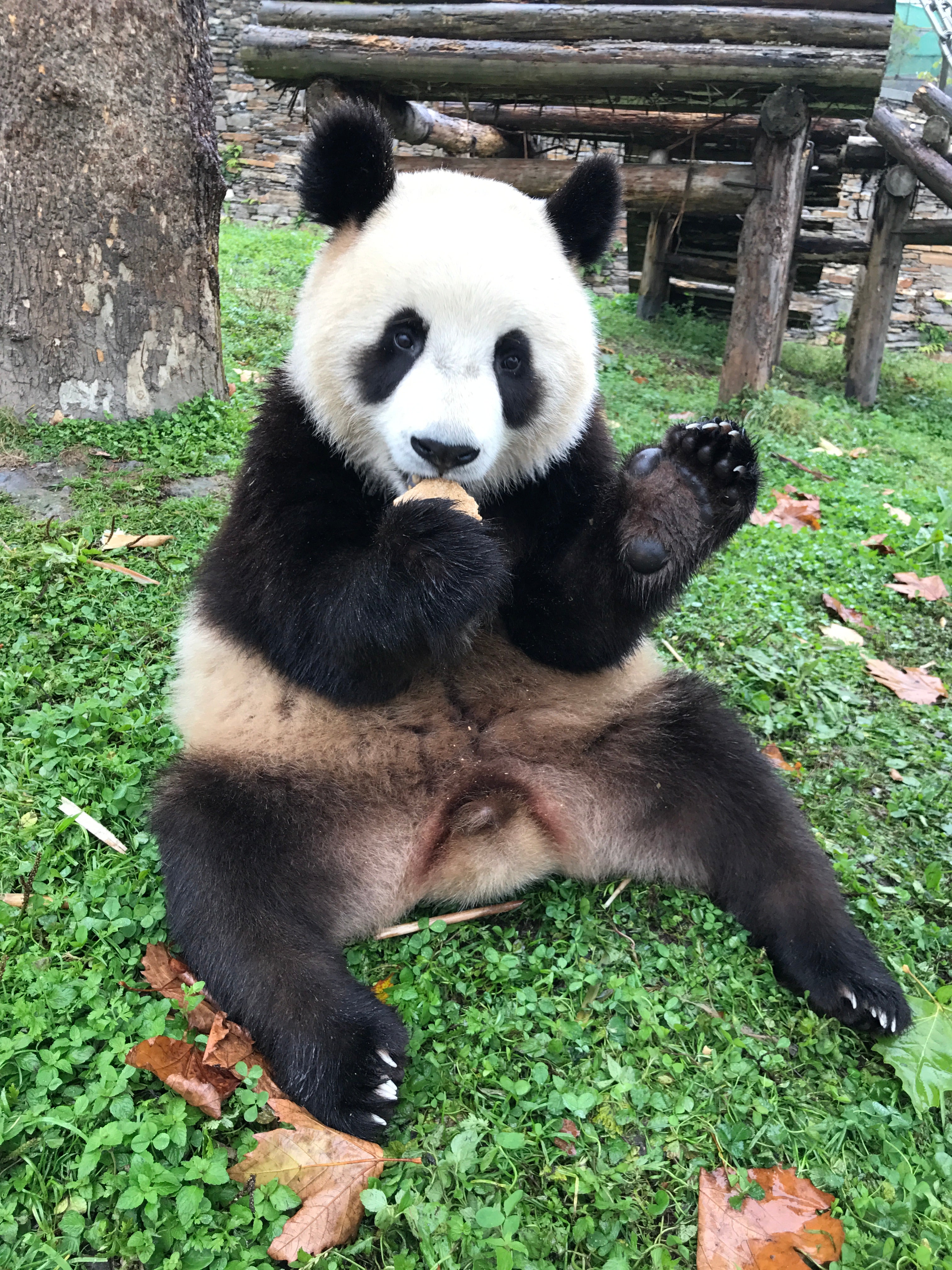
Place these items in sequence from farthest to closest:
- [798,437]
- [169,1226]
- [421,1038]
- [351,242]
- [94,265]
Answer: [798,437] < [94,265] < [351,242] < [421,1038] < [169,1226]

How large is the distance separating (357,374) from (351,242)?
1.33ft

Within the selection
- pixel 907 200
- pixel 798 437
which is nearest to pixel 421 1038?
pixel 798 437

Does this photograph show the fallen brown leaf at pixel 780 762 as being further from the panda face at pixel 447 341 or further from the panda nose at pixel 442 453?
the panda nose at pixel 442 453

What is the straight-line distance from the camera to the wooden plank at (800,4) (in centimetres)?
583

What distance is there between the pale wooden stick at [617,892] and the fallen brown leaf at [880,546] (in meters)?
2.97

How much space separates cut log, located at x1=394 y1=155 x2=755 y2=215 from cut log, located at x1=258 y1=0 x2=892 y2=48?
0.85 metres

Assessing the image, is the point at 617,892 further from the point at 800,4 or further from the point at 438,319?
the point at 800,4

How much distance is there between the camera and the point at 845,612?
13.3ft

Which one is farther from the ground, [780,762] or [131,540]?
[131,540]

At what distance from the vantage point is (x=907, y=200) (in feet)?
27.7

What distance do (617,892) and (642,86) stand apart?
5.79 m

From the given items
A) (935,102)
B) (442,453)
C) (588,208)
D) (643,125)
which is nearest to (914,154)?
(935,102)

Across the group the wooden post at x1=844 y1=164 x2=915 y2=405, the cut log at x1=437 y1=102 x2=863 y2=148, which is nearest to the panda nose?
the cut log at x1=437 y1=102 x2=863 y2=148

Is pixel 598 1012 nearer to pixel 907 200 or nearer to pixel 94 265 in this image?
pixel 94 265
